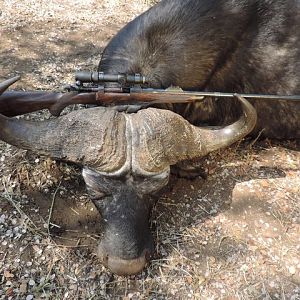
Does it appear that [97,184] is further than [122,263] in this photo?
Yes

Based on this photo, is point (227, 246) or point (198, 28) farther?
point (198, 28)

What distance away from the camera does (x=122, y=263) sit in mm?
3277

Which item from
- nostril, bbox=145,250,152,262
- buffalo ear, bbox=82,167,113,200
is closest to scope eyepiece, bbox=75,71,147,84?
buffalo ear, bbox=82,167,113,200

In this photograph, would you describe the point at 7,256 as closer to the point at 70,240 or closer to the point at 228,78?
the point at 70,240

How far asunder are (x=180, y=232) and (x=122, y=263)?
85cm

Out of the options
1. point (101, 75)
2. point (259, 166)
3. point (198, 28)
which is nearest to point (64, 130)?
point (101, 75)

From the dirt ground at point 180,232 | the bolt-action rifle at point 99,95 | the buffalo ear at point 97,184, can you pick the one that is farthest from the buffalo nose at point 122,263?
the bolt-action rifle at point 99,95

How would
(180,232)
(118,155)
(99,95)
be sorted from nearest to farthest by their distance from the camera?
(118,155) → (99,95) → (180,232)

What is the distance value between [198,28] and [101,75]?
1.23 metres

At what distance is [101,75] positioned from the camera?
3.71m

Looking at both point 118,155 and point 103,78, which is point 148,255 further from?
point 103,78

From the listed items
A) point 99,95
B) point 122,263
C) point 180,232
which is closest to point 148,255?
point 122,263

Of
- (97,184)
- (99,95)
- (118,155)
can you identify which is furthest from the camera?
(99,95)

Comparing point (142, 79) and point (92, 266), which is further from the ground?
point (142, 79)
